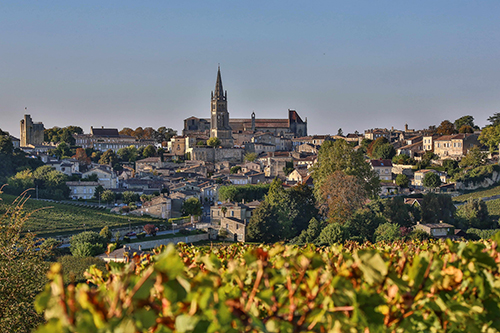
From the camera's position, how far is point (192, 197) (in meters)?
44.2

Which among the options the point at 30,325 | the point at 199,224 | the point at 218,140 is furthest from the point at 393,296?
the point at 218,140

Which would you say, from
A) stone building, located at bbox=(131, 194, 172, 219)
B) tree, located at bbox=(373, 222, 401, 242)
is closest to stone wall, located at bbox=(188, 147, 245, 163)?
stone building, located at bbox=(131, 194, 172, 219)

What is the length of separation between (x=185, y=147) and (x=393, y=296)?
78240 mm

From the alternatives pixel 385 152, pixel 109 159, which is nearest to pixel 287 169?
pixel 385 152

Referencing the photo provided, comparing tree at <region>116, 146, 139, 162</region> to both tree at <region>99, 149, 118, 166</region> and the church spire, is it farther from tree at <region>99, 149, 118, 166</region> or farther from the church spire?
the church spire

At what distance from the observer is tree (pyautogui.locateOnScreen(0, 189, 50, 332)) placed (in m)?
7.91

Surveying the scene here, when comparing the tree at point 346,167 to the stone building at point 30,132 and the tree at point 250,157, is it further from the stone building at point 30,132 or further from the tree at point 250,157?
the stone building at point 30,132

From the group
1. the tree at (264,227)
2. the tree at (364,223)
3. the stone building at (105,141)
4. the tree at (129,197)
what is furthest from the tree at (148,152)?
the tree at (364,223)

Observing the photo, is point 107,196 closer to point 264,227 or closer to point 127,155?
point 264,227

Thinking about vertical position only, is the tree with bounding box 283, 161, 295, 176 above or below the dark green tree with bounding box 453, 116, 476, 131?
below

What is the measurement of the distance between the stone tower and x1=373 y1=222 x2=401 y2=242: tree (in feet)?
177

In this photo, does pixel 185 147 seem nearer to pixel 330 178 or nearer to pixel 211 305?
pixel 330 178

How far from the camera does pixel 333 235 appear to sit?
28.5m

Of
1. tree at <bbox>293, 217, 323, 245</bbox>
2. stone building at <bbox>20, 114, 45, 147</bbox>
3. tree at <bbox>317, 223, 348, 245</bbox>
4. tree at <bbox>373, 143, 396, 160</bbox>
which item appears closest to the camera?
tree at <bbox>317, 223, 348, 245</bbox>
